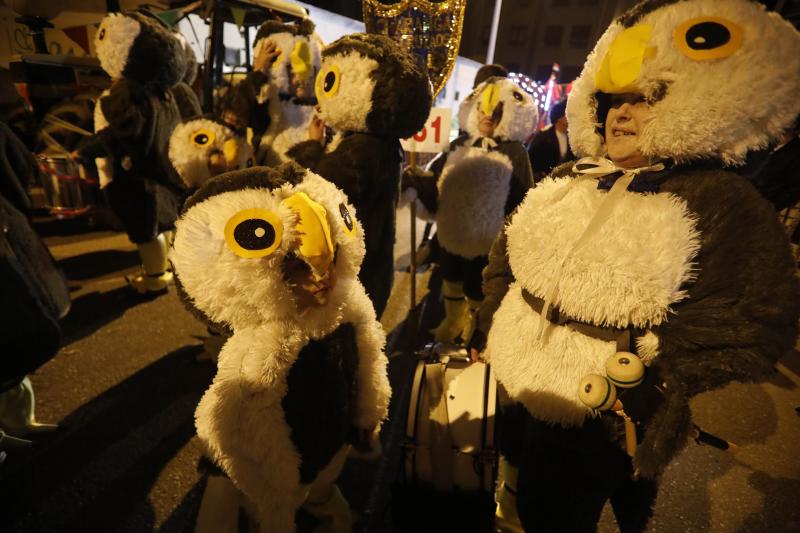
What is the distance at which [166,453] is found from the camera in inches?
85.4

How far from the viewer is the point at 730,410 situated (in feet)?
9.07

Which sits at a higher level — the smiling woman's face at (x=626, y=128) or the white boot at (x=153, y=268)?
the smiling woman's face at (x=626, y=128)

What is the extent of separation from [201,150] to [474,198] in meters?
1.83

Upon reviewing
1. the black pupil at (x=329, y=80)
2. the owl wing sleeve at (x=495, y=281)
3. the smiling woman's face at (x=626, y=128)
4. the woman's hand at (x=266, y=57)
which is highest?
the woman's hand at (x=266, y=57)

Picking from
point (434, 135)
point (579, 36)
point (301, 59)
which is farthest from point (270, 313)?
point (579, 36)

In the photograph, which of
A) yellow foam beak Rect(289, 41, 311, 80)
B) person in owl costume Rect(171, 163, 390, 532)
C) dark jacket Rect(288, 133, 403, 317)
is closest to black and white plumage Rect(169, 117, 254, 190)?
dark jacket Rect(288, 133, 403, 317)

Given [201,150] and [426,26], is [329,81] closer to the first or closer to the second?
[201,150]

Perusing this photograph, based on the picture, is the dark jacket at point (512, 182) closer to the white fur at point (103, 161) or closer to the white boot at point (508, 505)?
the white boot at point (508, 505)

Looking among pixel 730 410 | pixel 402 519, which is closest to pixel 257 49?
pixel 402 519

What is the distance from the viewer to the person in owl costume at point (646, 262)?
1.02 meters

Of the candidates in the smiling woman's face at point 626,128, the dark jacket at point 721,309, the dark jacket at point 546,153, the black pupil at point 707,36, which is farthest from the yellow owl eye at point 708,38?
the dark jacket at point 546,153

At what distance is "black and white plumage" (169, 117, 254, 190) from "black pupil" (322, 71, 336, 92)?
2.87 ft

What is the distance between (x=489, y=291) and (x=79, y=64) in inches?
276

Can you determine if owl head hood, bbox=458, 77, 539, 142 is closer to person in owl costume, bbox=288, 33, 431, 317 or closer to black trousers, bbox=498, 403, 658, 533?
person in owl costume, bbox=288, 33, 431, 317
